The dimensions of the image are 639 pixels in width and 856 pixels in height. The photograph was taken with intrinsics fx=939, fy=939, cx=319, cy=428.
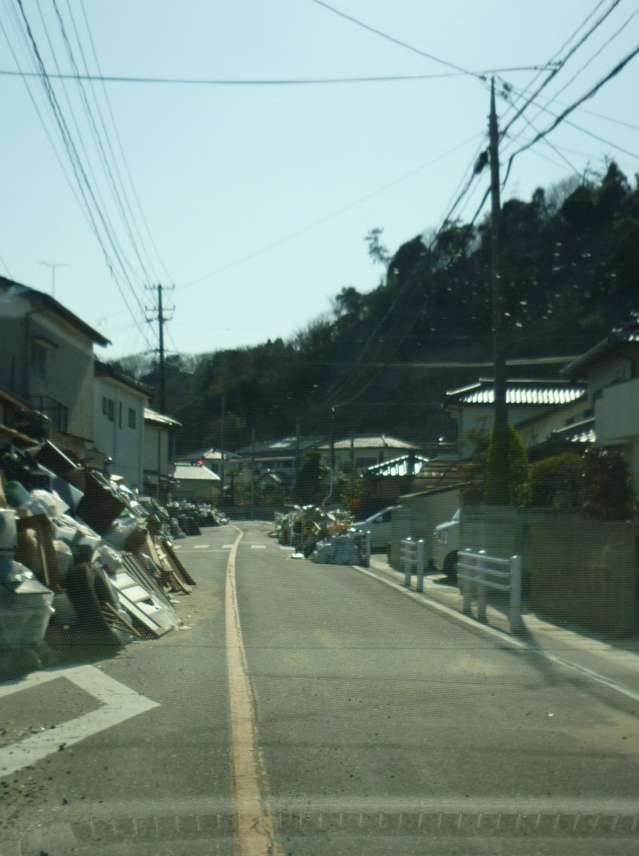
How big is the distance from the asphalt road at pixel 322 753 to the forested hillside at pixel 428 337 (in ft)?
81.8

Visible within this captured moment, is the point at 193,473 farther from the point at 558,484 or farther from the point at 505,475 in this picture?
the point at 558,484

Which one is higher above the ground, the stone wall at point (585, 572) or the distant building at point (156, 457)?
Answer: the distant building at point (156, 457)

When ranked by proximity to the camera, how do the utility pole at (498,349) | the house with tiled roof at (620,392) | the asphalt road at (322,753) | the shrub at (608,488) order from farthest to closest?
the house with tiled roof at (620,392) < the utility pole at (498,349) < the shrub at (608,488) < the asphalt road at (322,753)

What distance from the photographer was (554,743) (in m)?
5.77

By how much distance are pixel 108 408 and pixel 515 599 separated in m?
23.7

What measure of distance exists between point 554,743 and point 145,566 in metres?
9.91

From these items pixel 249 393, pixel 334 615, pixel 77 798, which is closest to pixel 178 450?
pixel 249 393

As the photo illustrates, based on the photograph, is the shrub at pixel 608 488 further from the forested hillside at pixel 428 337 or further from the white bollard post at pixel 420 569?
the forested hillside at pixel 428 337

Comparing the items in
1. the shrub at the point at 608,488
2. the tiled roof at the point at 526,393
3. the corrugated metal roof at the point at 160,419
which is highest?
the tiled roof at the point at 526,393

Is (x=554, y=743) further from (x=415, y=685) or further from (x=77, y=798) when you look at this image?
(x=77, y=798)

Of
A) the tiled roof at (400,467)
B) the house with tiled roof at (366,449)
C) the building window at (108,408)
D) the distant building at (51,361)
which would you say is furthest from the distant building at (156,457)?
the tiled roof at (400,467)

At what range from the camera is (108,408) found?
32.9 meters

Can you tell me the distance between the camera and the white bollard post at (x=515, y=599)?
11.3 meters

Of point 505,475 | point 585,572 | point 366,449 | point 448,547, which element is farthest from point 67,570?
point 366,449
